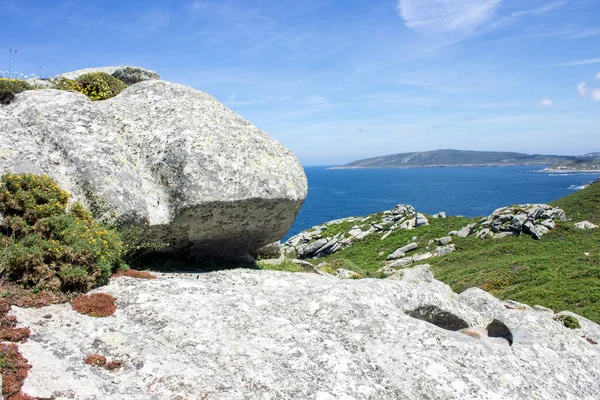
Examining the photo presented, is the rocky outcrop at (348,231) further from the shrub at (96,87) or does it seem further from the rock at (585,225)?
the shrub at (96,87)

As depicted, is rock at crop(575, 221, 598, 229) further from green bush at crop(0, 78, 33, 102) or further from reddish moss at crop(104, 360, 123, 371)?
green bush at crop(0, 78, 33, 102)

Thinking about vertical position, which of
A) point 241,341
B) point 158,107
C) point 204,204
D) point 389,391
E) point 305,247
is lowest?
point 305,247

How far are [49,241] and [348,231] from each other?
57.2 m

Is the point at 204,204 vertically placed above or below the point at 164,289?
above

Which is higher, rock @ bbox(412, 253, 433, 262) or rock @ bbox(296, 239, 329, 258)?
rock @ bbox(412, 253, 433, 262)

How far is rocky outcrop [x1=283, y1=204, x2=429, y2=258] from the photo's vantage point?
200 feet

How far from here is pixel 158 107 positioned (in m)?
15.5

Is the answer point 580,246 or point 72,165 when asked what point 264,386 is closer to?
point 72,165

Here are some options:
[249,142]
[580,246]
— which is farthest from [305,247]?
[249,142]

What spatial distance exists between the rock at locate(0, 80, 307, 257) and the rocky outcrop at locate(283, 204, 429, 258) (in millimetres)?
43306

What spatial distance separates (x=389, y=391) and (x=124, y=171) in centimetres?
993

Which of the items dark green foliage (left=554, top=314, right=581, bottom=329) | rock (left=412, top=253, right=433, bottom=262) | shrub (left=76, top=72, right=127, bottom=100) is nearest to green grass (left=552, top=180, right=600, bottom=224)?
rock (left=412, top=253, right=433, bottom=262)

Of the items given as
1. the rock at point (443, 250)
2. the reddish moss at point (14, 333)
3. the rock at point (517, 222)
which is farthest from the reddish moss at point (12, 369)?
the rock at point (517, 222)

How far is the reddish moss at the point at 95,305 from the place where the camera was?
9.30 metres
